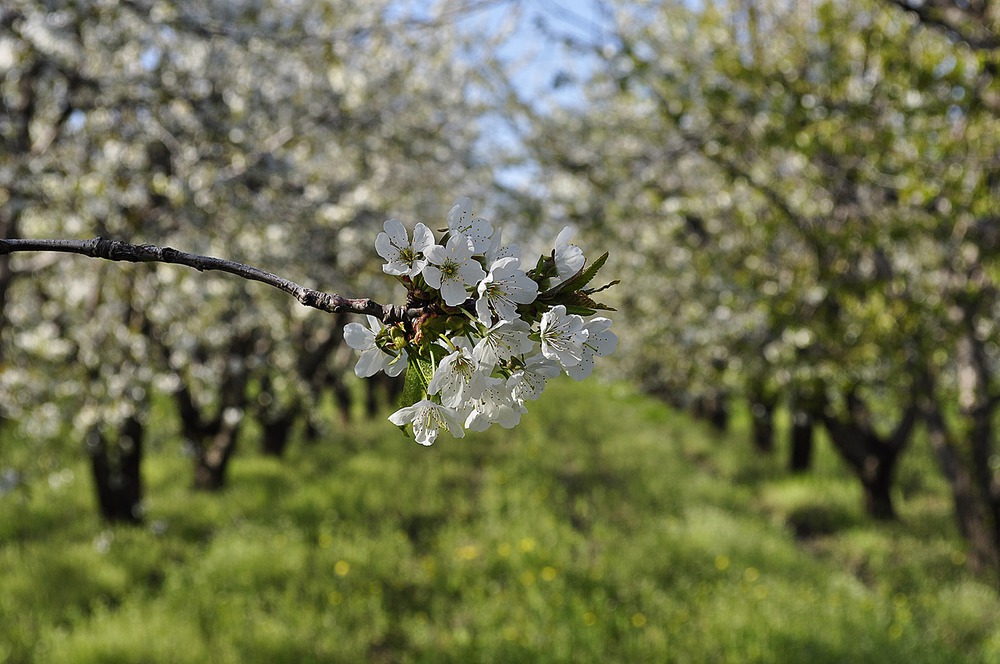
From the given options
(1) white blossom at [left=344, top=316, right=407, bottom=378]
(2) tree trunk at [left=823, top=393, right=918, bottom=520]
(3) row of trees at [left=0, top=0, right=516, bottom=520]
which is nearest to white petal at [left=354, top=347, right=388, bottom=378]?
(1) white blossom at [left=344, top=316, right=407, bottom=378]

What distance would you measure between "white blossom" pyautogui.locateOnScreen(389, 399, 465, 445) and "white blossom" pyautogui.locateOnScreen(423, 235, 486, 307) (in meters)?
0.16

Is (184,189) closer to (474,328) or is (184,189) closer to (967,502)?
(474,328)

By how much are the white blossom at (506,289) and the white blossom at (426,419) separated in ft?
0.52

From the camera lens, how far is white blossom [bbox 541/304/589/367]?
964 millimetres

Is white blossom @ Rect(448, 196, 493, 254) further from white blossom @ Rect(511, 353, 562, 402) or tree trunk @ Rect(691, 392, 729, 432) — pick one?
tree trunk @ Rect(691, 392, 729, 432)

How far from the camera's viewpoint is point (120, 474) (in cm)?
548

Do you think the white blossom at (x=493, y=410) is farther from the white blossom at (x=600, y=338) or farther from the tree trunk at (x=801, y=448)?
the tree trunk at (x=801, y=448)

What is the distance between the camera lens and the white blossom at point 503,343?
933 mm

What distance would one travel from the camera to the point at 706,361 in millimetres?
5898

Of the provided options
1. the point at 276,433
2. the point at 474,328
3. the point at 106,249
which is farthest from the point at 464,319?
the point at 276,433

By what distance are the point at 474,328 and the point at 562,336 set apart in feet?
0.41

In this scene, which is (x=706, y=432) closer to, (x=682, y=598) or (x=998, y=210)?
(x=682, y=598)

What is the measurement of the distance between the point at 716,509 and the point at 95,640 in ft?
15.6

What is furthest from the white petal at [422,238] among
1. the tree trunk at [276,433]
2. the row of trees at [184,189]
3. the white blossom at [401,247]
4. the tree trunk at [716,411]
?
the tree trunk at [716,411]
